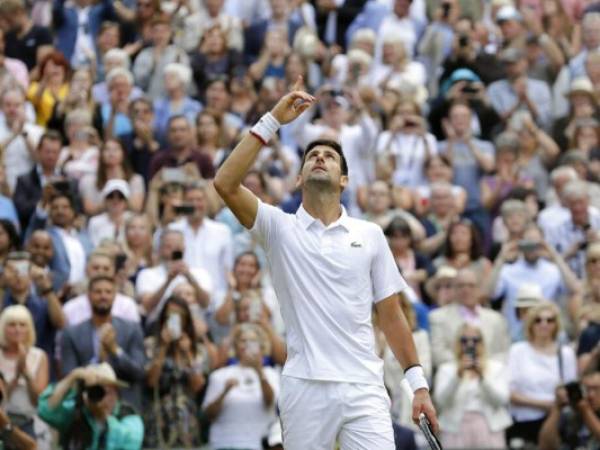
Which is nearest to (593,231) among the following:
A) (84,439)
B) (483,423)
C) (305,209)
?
(483,423)

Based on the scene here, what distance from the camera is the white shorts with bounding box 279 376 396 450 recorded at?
9914mm

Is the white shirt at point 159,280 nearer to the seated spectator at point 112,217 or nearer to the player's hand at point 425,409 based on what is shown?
the seated spectator at point 112,217

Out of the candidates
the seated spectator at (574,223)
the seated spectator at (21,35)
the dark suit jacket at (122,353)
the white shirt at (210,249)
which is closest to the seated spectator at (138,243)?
the white shirt at (210,249)

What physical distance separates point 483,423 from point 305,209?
5699 mm

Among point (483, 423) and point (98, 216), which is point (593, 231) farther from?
point (98, 216)

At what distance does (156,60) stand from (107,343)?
6.38m

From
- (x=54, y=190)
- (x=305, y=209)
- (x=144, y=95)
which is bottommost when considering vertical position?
(x=305, y=209)

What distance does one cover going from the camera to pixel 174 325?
15484mm

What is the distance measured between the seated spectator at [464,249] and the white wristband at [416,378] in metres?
7.27

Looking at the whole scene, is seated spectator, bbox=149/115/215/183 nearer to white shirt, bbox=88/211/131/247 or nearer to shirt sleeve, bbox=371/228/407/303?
white shirt, bbox=88/211/131/247

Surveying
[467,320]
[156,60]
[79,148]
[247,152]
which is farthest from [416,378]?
[156,60]

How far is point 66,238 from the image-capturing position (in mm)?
17125

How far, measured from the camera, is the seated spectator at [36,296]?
15.7 metres

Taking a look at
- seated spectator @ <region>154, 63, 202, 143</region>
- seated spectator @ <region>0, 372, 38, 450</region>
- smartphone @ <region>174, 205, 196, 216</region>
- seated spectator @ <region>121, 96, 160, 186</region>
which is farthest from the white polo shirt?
seated spectator @ <region>154, 63, 202, 143</region>
